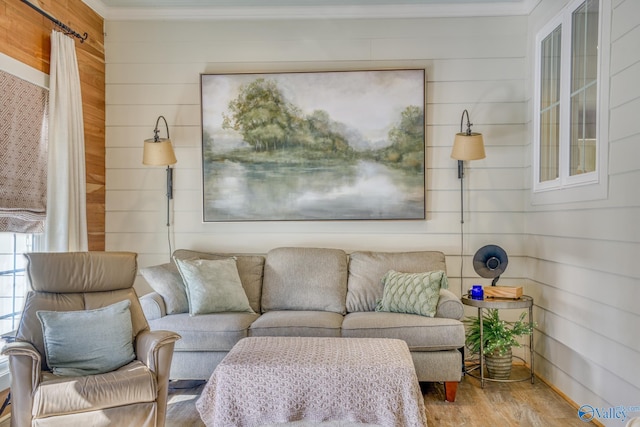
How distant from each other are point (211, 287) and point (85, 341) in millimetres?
1026

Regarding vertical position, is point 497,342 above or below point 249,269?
below

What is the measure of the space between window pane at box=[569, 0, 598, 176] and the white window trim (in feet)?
0.18

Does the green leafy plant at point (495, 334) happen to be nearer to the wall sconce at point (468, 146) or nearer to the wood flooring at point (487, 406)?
the wood flooring at point (487, 406)

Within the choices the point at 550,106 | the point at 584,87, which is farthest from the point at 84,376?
the point at 550,106

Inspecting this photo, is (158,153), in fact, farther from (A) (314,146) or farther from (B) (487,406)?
(B) (487,406)

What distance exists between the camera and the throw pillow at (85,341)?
2596 millimetres

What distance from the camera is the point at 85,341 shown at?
8.67 ft

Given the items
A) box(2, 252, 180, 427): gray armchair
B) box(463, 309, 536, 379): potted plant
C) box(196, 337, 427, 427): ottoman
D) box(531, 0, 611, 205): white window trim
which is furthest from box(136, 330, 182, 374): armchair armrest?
box(531, 0, 611, 205): white window trim

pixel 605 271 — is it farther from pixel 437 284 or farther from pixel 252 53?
pixel 252 53

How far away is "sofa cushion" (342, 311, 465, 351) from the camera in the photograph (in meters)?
3.23

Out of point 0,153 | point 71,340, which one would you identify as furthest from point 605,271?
point 0,153

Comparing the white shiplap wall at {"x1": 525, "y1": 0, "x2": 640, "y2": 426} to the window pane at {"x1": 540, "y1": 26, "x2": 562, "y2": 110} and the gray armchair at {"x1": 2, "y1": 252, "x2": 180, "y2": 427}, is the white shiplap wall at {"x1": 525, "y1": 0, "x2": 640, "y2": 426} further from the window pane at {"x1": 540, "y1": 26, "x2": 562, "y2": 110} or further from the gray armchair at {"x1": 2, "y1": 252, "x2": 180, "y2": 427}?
the gray armchair at {"x1": 2, "y1": 252, "x2": 180, "y2": 427}

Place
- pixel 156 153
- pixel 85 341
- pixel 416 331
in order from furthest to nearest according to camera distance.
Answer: pixel 156 153 → pixel 416 331 → pixel 85 341

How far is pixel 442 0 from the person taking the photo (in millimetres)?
4051
